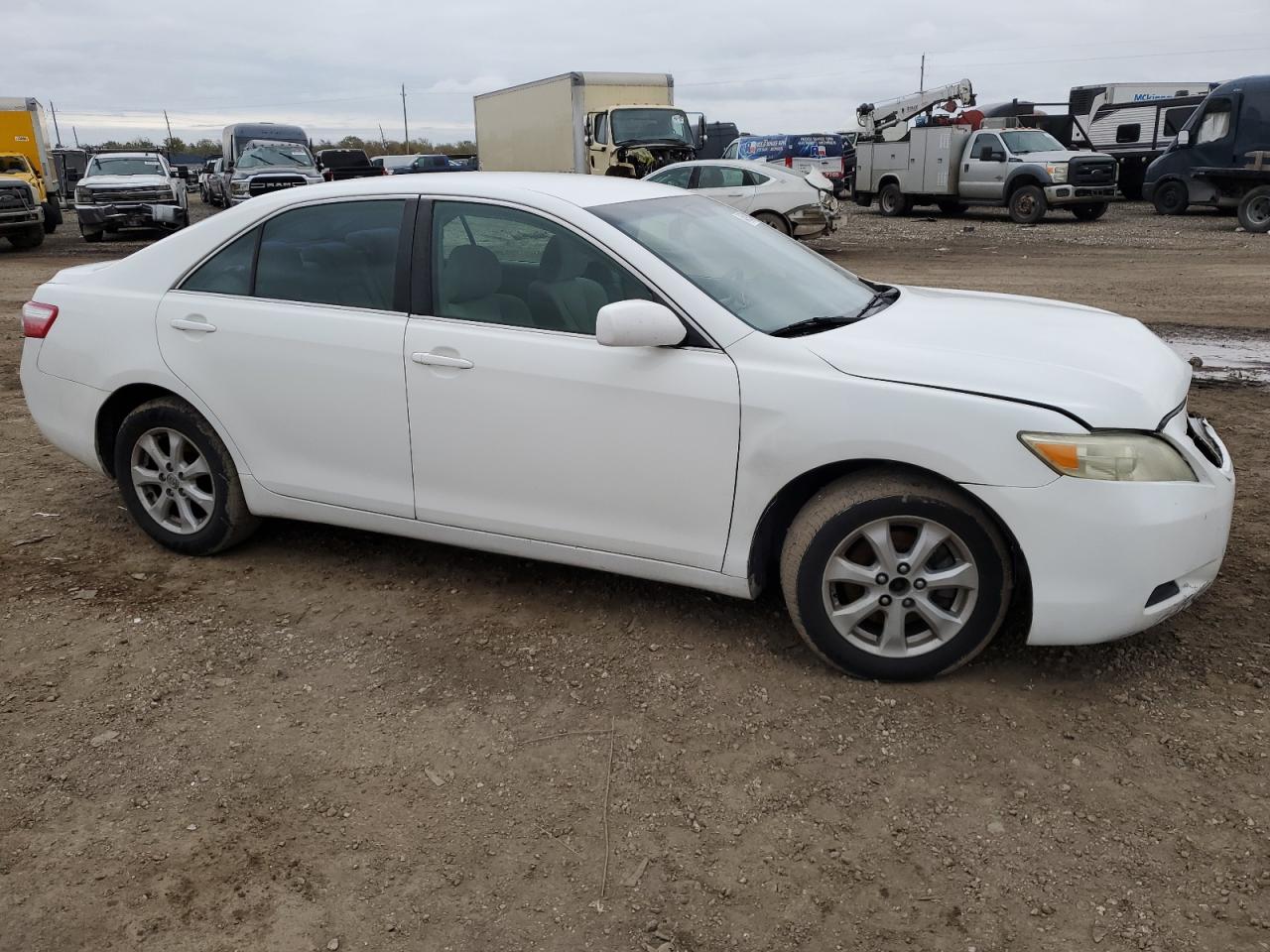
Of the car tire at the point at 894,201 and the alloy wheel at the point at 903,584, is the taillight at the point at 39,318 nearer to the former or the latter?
the alloy wheel at the point at 903,584

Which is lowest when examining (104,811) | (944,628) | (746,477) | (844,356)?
(104,811)

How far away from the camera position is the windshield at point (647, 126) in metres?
21.1

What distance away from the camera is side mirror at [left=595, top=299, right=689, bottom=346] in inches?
137

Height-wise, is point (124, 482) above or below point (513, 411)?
below

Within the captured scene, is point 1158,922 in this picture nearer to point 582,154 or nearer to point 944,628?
point 944,628

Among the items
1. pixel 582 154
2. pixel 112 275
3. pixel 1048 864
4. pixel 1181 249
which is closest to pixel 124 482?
pixel 112 275

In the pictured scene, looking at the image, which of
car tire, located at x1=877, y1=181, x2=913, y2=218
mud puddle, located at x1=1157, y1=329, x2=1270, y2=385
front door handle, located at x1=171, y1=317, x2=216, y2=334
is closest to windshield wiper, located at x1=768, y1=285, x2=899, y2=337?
front door handle, located at x1=171, y1=317, x2=216, y2=334

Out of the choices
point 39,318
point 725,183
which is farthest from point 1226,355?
point 725,183

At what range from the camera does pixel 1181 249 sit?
16.6m

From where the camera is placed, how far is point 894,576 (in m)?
3.40

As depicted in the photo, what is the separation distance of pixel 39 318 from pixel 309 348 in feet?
5.15

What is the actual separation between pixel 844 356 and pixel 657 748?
4.47ft

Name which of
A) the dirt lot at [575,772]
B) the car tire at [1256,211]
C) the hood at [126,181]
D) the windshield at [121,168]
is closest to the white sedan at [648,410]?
the dirt lot at [575,772]

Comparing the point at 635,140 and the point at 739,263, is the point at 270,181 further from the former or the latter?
the point at 739,263
